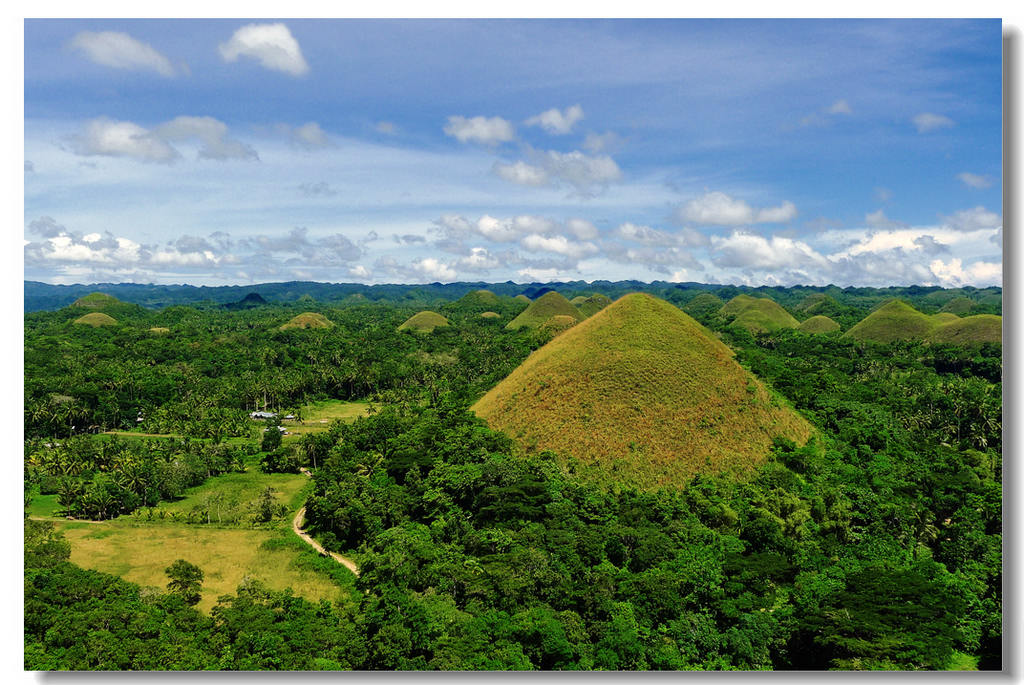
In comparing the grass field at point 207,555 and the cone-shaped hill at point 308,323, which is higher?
the cone-shaped hill at point 308,323

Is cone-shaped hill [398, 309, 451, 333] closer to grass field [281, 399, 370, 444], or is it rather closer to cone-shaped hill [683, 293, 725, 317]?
grass field [281, 399, 370, 444]

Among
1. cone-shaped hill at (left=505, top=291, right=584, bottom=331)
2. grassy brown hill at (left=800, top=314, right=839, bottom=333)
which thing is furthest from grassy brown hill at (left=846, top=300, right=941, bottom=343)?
cone-shaped hill at (left=505, top=291, right=584, bottom=331)

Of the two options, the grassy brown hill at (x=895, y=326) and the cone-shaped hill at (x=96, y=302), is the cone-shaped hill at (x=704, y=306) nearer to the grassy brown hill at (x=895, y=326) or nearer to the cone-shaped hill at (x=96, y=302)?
the grassy brown hill at (x=895, y=326)

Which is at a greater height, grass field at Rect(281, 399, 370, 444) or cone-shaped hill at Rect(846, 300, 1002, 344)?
cone-shaped hill at Rect(846, 300, 1002, 344)

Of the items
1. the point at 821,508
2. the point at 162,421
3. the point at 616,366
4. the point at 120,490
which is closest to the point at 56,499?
the point at 120,490

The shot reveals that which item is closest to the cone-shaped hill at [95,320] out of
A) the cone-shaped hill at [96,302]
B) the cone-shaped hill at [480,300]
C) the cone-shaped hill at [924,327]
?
the cone-shaped hill at [96,302]

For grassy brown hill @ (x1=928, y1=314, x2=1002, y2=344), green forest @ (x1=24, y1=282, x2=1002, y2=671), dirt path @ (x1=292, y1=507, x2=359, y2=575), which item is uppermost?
grassy brown hill @ (x1=928, y1=314, x2=1002, y2=344)

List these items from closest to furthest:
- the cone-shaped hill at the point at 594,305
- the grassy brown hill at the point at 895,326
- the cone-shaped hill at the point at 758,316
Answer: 1. the grassy brown hill at the point at 895,326
2. the cone-shaped hill at the point at 758,316
3. the cone-shaped hill at the point at 594,305
